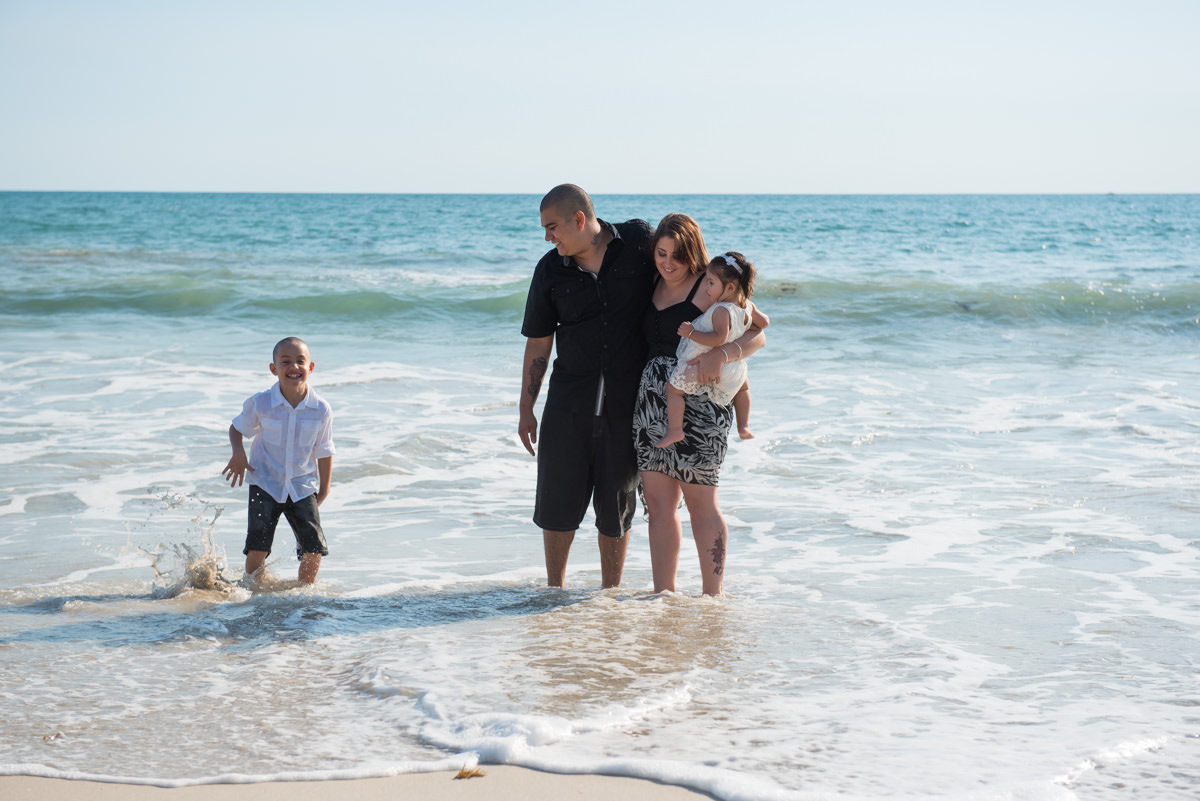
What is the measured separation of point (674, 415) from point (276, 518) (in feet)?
6.66

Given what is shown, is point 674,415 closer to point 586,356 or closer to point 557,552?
point 586,356

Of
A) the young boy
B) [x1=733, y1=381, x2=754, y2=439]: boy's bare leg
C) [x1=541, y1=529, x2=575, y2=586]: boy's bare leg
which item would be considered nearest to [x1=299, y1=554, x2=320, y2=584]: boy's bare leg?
the young boy

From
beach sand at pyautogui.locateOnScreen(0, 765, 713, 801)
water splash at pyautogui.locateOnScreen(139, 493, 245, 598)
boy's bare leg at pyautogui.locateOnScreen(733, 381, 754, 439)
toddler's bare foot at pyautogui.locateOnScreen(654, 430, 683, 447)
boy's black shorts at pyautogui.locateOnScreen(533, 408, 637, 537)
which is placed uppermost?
boy's bare leg at pyautogui.locateOnScreen(733, 381, 754, 439)

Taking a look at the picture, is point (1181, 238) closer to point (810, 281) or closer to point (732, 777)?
point (810, 281)

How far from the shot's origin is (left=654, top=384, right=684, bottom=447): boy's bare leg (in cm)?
431

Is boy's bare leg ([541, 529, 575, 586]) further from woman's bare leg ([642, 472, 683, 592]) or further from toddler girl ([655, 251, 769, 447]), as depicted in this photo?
toddler girl ([655, 251, 769, 447])

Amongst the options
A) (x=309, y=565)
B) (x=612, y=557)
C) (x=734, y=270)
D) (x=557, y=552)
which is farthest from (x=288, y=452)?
(x=734, y=270)

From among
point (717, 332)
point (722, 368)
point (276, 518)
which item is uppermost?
point (717, 332)

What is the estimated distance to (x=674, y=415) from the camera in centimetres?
432

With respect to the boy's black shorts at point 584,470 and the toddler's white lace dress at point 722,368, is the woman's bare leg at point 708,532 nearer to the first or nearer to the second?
the boy's black shorts at point 584,470

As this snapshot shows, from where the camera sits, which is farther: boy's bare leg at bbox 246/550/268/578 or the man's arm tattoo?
boy's bare leg at bbox 246/550/268/578

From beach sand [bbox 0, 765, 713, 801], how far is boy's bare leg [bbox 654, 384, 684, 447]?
1648 mm

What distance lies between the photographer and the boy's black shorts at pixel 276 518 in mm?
4883

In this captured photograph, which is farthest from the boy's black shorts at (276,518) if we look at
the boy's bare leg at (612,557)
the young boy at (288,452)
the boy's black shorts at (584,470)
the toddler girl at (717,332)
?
the toddler girl at (717,332)
